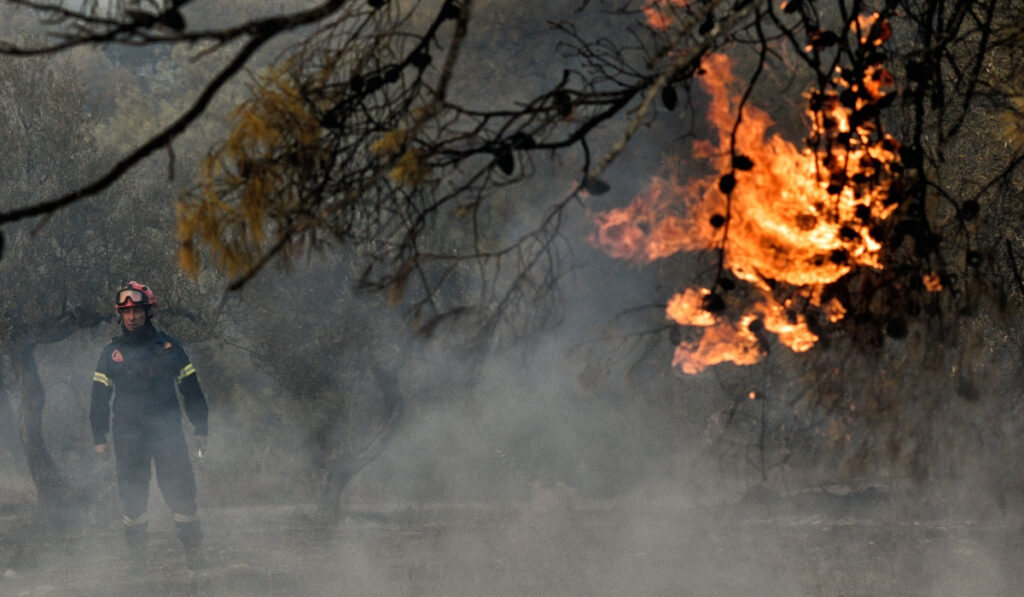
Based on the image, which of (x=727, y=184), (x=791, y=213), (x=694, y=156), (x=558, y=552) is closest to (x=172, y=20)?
(x=727, y=184)

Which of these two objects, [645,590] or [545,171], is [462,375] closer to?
[545,171]

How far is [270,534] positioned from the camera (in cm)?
1520

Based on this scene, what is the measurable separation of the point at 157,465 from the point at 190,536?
0.68 metres

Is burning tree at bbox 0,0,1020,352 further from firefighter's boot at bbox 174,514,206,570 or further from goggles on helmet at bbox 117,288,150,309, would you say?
firefighter's boot at bbox 174,514,206,570

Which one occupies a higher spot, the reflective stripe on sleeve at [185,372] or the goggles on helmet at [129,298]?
the goggles on helmet at [129,298]

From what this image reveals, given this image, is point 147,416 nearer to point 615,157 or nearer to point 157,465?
point 157,465

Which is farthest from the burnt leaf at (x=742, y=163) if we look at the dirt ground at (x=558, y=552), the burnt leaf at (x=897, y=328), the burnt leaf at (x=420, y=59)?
the dirt ground at (x=558, y=552)

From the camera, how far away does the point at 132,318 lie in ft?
36.8

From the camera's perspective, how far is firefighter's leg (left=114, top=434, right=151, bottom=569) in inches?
445

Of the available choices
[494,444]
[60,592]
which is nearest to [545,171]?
[494,444]

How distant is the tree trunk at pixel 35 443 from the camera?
1734cm

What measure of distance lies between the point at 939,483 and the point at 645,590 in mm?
6004

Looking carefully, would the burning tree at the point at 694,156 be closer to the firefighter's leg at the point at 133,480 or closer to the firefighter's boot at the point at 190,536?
the firefighter's boot at the point at 190,536

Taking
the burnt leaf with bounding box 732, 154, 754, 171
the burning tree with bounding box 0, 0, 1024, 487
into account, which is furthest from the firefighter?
the burnt leaf with bounding box 732, 154, 754, 171
